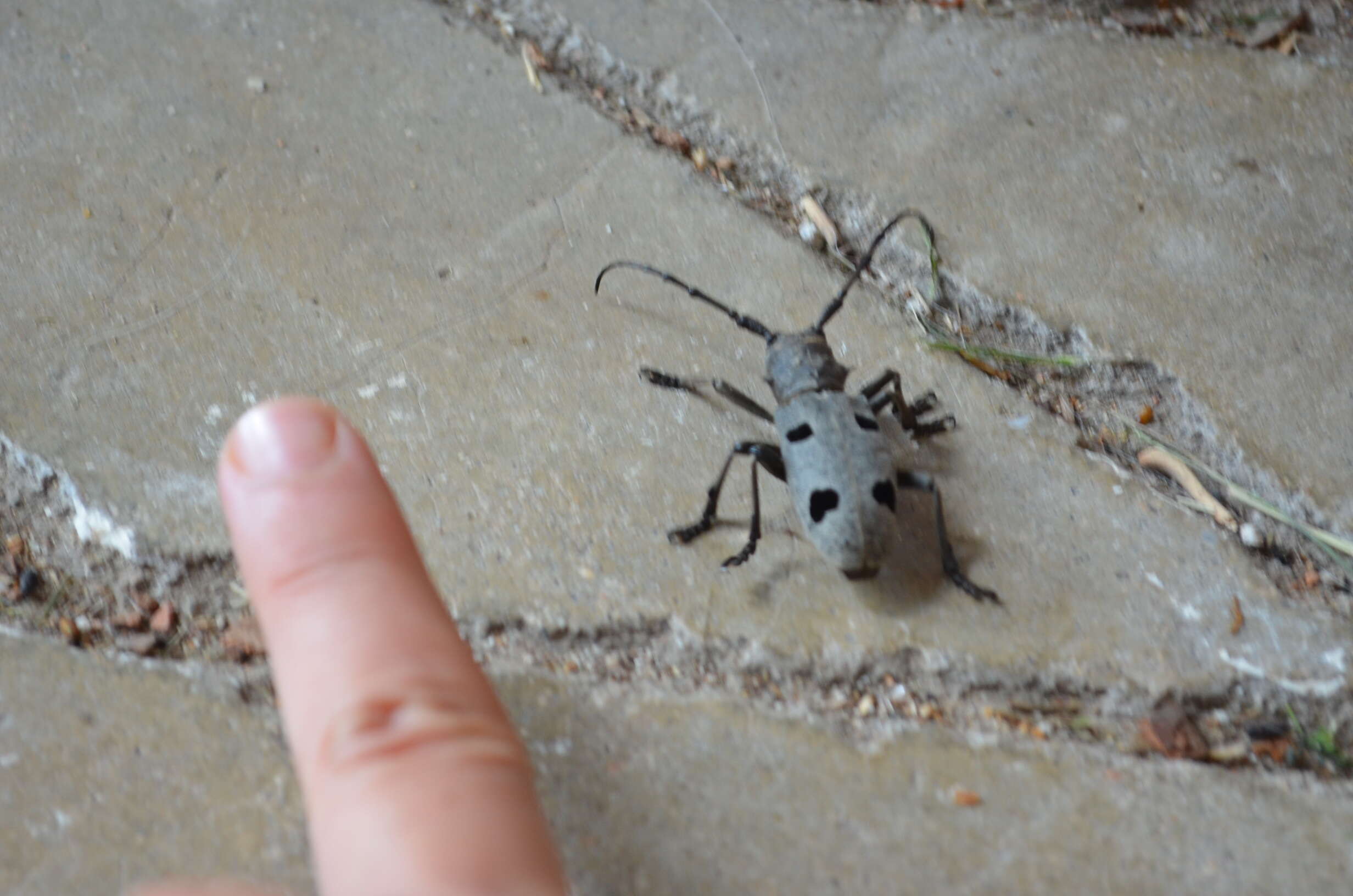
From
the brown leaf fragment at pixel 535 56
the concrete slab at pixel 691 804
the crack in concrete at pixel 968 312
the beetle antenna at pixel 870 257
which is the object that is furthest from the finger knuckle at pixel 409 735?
the brown leaf fragment at pixel 535 56

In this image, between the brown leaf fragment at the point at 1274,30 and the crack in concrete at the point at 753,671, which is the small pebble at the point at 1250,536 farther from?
the brown leaf fragment at the point at 1274,30

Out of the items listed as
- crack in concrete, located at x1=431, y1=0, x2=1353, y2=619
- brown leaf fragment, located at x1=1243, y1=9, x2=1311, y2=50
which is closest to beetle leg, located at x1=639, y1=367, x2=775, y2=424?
crack in concrete, located at x1=431, y1=0, x2=1353, y2=619

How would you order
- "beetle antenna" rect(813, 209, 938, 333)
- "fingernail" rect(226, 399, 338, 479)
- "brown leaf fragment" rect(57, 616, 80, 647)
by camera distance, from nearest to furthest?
"fingernail" rect(226, 399, 338, 479), "brown leaf fragment" rect(57, 616, 80, 647), "beetle antenna" rect(813, 209, 938, 333)

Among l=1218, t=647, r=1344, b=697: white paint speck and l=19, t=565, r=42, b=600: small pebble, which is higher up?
l=1218, t=647, r=1344, b=697: white paint speck

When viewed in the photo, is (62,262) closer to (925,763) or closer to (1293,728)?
(925,763)

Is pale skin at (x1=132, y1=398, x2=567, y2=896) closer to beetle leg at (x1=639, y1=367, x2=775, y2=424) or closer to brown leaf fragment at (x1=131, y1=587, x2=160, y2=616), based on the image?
brown leaf fragment at (x1=131, y1=587, x2=160, y2=616)

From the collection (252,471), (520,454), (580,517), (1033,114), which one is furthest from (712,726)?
(1033,114)
